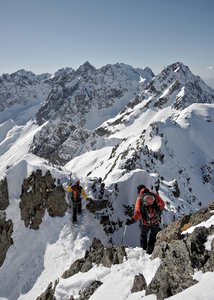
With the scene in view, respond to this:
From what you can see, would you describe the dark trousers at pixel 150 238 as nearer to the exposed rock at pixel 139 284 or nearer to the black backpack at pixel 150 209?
the black backpack at pixel 150 209

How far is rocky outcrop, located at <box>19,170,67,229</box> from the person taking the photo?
1210cm

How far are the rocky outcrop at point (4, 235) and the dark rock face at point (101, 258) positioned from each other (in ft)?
→ 19.9

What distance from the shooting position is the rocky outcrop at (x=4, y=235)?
11.3 meters

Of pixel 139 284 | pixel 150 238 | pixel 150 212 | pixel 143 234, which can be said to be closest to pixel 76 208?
pixel 143 234

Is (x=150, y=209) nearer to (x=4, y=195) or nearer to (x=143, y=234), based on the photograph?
(x=143, y=234)

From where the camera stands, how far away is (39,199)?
12.6 metres

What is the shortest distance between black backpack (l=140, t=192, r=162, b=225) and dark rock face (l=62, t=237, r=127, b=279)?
162 cm

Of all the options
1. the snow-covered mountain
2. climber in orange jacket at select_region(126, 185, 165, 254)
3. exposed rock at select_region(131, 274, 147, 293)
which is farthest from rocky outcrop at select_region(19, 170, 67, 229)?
exposed rock at select_region(131, 274, 147, 293)

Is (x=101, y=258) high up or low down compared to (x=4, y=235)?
up

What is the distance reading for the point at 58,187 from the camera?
12.7 meters

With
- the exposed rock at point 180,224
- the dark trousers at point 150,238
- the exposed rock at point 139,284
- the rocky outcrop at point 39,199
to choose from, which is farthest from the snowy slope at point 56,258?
the exposed rock at point 180,224

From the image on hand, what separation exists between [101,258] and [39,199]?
703cm

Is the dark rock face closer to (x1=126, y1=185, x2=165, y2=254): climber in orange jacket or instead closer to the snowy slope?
the snowy slope

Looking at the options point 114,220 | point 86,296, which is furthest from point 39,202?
point 86,296
